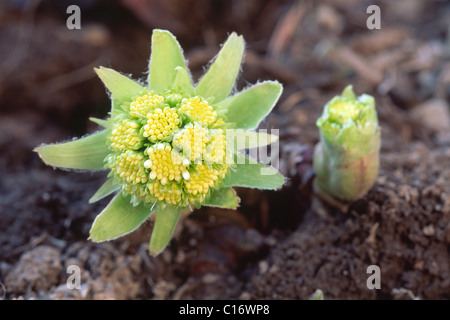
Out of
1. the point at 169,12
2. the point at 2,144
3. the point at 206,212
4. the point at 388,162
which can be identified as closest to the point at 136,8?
the point at 169,12

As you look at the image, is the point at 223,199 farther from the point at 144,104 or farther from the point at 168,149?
the point at 144,104

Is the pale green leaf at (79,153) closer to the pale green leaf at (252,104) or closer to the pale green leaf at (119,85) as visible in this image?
the pale green leaf at (119,85)

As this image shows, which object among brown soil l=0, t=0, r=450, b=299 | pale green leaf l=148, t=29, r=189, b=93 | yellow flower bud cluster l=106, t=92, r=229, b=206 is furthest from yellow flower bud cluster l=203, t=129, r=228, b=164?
brown soil l=0, t=0, r=450, b=299

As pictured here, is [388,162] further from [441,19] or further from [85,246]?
[441,19]

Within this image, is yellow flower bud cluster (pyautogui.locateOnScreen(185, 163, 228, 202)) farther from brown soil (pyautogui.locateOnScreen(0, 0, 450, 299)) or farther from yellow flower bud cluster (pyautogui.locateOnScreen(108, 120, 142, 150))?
brown soil (pyautogui.locateOnScreen(0, 0, 450, 299))

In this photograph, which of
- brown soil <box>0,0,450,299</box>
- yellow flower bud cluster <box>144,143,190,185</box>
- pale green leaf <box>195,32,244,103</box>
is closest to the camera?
yellow flower bud cluster <box>144,143,190,185</box>

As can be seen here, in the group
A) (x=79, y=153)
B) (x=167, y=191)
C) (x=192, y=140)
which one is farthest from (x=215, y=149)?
(x=79, y=153)

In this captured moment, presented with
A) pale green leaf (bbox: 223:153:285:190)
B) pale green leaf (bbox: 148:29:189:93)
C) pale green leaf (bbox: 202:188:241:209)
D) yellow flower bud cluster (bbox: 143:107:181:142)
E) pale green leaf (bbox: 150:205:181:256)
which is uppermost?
pale green leaf (bbox: 148:29:189:93)
